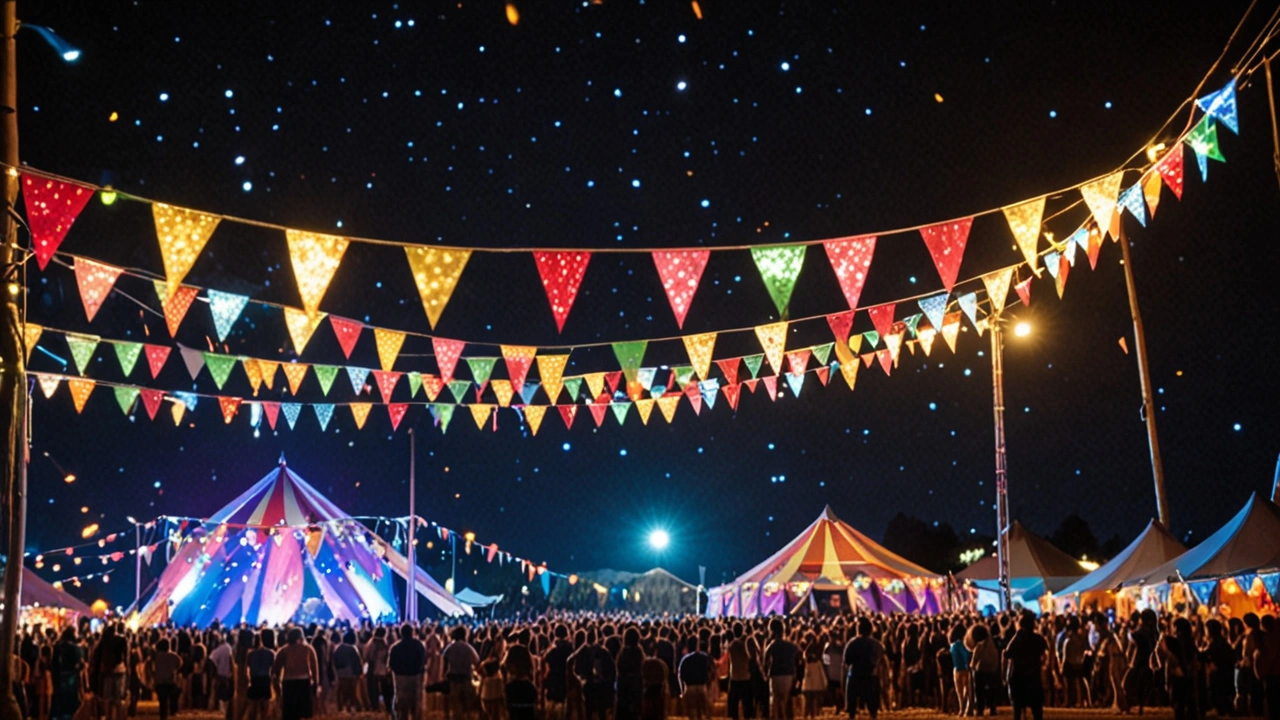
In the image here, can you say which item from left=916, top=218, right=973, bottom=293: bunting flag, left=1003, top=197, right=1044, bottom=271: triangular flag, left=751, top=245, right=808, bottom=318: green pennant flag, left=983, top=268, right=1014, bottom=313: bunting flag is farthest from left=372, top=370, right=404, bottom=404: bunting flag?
left=1003, top=197, right=1044, bottom=271: triangular flag

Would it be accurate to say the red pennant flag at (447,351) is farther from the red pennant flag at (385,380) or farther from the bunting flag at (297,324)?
the red pennant flag at (385,380)

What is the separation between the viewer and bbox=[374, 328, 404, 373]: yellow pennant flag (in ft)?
53.2

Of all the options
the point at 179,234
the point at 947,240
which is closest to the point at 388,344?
the point at 179,234

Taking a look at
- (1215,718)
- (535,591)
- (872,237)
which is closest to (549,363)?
(872,237)

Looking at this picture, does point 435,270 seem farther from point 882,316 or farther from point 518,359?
point 882,316

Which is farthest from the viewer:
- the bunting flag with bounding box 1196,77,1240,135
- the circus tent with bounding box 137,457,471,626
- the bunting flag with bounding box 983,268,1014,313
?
the circus tent with bounding box 137,457,471,626

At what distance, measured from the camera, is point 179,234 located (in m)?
10.8

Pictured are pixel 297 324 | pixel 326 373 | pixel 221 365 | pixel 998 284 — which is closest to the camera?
pixel 297 324

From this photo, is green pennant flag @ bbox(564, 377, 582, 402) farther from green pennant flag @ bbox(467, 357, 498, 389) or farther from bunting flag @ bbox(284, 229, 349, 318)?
bunting flag @ bbox(284, 229, 349, 318)

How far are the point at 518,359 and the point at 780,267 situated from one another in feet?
19.4

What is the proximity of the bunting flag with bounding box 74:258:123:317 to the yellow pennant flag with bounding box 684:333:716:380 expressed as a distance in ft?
23.6

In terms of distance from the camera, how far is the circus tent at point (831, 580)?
95.0 ft

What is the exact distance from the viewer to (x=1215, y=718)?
14.3 meters

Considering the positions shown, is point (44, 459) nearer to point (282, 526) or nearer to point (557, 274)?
point (282, 526)
